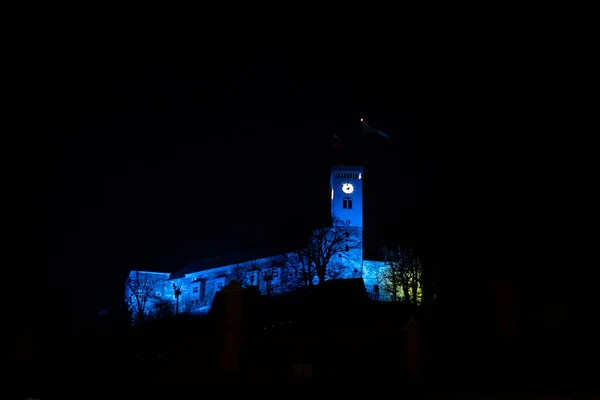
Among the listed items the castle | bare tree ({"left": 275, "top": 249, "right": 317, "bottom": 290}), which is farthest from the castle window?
bare tree ({"left": 275, "top": 249, "right": 317, "bottom": 290})

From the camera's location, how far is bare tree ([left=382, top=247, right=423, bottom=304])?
31.9 metres

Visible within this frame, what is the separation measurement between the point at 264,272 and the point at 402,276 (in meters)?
16.9

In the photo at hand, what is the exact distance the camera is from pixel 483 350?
14.0 metres

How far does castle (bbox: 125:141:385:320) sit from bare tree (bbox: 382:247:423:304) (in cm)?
168

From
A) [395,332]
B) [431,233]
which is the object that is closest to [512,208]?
[431,233]

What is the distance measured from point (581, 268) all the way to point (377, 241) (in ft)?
95.5

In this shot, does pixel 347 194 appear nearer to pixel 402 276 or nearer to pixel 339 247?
pixel 339 247

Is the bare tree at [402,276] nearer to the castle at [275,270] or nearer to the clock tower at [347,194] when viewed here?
the castle at [275,270]

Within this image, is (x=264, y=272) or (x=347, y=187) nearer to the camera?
(x=264, y=272)

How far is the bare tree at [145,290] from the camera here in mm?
49819

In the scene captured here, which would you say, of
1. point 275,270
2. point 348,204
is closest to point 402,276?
point 275,270

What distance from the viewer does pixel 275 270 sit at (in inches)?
1820

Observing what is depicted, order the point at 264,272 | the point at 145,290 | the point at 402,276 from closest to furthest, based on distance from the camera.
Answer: the point at 402,276, the point at 264,272, the point at 145,290

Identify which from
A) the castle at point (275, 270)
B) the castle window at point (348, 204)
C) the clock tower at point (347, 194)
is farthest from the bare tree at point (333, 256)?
the castle window at point (348, 204)
